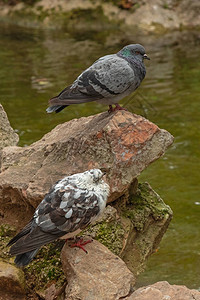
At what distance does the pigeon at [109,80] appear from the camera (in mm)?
5672

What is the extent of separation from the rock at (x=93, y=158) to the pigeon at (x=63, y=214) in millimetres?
572

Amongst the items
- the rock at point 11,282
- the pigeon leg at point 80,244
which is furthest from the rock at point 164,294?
the rock at point 11,282

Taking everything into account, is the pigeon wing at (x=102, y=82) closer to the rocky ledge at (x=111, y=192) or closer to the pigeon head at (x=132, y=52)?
the pigeon head at (x=132, y=52)

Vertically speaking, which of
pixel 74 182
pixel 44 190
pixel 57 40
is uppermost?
pixel 74 182

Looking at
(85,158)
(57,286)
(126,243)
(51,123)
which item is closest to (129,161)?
(85,158)

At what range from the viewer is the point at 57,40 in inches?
659

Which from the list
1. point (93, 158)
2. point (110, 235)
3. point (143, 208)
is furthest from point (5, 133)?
point (110, 235)

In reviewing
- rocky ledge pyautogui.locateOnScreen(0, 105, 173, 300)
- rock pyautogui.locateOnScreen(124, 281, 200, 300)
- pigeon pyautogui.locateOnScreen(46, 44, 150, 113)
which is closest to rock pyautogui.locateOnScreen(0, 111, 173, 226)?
rocky ledge pyautogui.locateOnScreen(0, 105, 173, 300)

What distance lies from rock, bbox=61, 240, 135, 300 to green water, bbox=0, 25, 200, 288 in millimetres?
1440

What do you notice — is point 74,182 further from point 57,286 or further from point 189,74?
point 189,74

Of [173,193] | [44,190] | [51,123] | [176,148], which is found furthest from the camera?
[51,123]

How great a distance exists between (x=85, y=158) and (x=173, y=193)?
309cm

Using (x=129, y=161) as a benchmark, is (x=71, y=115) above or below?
below

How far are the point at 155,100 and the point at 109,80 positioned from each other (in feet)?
21.8
